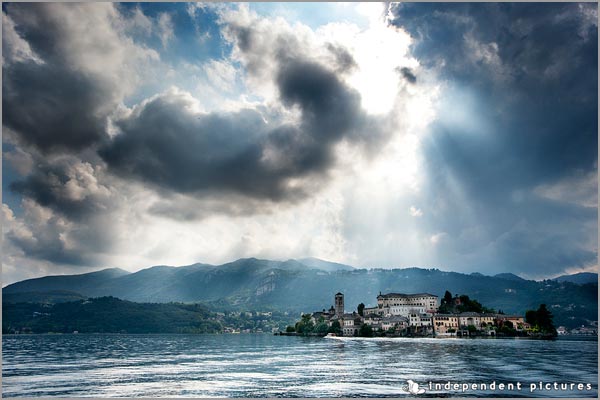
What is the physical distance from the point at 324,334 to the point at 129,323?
96.7 m

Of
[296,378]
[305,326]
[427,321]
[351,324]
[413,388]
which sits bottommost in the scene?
[305,326]

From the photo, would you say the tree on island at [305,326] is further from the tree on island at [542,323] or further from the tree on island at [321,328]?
the tree on island at [542,323]

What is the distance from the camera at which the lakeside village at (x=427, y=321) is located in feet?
301

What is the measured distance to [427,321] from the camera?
101 meters

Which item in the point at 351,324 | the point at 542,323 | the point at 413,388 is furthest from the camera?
the point at 351,324

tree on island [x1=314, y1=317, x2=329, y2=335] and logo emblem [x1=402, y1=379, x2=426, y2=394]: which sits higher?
logo emblem [x1=402, y1=379, x2=426, y2=394]

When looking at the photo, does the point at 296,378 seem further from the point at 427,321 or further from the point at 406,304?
the point at 406,304

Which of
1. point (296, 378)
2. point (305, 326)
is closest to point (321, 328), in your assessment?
point (305, 326)

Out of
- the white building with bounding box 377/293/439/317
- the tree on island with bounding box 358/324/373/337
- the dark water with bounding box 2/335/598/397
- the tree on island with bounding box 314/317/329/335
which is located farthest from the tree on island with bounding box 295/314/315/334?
the dark water with bounding box 2/335/598/397

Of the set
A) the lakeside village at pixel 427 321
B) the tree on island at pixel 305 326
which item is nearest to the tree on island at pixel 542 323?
the lakeside village at pixel 427 321

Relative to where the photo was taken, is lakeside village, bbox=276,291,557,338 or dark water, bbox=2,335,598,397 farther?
lakeside village, bbox=276,291,557,338

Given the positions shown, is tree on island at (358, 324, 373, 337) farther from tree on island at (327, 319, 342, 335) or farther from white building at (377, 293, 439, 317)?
white building at (377, 293, 439, 317)

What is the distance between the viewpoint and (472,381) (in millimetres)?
27734

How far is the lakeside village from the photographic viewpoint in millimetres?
91688
